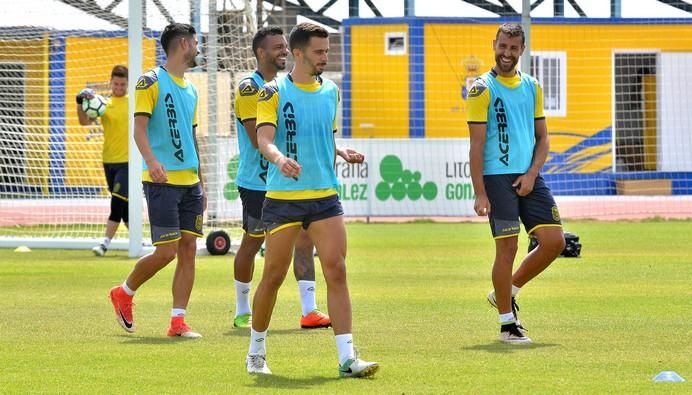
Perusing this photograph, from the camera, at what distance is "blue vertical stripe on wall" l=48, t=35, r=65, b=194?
24047 mm

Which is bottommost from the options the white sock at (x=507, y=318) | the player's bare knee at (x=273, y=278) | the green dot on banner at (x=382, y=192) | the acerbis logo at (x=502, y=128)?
the white sock at (x=507, y=318)

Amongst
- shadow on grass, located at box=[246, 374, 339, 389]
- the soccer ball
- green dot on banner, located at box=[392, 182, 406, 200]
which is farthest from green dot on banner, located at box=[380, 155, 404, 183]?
shadow on grass, located at box=[246, 374, 339, 389]

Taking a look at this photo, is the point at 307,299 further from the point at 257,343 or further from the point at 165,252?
→ the point at 257,343

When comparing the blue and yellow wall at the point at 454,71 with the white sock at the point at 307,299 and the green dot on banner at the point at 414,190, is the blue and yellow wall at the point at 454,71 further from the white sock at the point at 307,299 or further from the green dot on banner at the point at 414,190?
the white sock at the point at 307,299

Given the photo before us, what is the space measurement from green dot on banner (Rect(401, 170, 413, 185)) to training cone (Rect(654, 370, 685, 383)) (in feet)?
63.9

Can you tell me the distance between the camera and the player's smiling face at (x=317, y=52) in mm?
7977

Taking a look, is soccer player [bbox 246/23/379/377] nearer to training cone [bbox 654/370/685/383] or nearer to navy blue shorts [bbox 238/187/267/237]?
training cone [bbox 654/370/685/383]

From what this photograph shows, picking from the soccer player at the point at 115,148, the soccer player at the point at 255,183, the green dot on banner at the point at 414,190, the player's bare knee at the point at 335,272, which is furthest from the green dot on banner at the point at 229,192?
the player's bare knee at the point at 335,272

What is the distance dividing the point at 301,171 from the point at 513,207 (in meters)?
2.24

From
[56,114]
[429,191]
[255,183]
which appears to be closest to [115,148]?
[56,114]

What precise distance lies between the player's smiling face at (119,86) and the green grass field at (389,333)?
2360 mm

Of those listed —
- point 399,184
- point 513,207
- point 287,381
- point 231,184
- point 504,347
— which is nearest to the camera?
point 287,381

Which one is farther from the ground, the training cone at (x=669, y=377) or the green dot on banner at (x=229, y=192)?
the green dot on banner at (x=229, y=192)

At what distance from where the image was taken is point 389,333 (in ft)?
33.2
